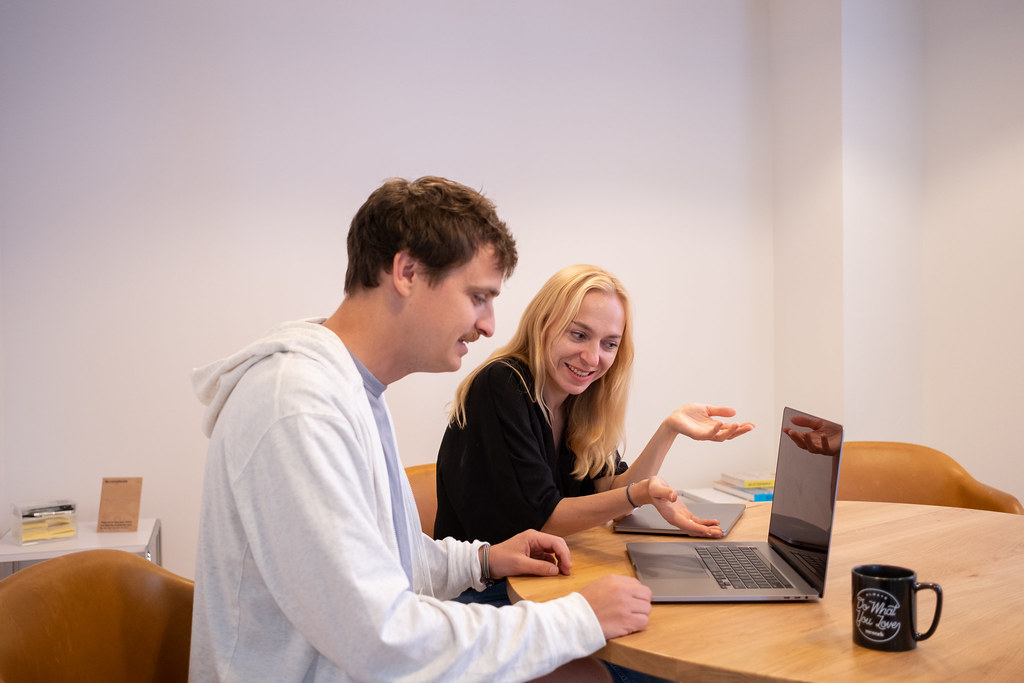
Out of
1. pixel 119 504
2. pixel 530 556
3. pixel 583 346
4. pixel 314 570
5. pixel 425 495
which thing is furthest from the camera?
pixel 119 504

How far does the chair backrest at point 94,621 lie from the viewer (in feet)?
3.66

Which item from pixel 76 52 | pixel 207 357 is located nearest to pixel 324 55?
pixel 76 52

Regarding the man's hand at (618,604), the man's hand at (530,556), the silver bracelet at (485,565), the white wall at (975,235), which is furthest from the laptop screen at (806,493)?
the white wall at (975,235)

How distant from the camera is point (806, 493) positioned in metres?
1.37

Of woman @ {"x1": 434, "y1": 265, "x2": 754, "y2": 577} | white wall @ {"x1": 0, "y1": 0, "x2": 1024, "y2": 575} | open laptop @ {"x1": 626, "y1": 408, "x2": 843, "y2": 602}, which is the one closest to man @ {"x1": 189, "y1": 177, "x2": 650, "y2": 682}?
open laptop @ {"x1": 626, "y1": 408, "x2": 843, "y2": 602}

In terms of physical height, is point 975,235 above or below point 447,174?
below

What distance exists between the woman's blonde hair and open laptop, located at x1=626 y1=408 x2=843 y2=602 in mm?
520

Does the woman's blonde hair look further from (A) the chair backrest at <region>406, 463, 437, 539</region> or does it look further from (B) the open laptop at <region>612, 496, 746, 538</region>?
(A) the chair backrest at <region>406, 463, 437, 539</region>

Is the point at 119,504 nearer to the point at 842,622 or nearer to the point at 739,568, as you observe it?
the point at 739,568

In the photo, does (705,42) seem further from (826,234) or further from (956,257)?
(956,257)

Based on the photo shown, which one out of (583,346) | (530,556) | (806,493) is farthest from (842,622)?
(583,346)

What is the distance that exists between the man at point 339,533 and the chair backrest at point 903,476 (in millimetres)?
1646

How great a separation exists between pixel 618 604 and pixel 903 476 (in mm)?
1751

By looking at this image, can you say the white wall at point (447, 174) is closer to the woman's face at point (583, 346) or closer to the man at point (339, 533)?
the woman's face at point (583, 346)
